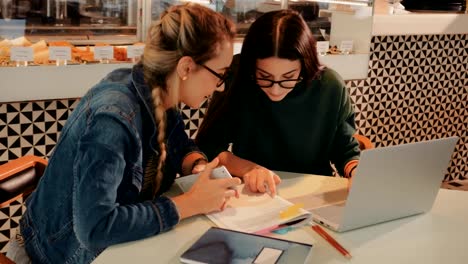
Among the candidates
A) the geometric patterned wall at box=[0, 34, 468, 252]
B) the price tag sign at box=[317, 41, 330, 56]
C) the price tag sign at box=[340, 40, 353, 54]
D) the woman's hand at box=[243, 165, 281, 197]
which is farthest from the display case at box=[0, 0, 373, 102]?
the woman's hand at box=[243, 165, 281, 197]

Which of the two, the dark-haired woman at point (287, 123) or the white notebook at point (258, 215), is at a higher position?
the dark-haired woman at point (287, 123)

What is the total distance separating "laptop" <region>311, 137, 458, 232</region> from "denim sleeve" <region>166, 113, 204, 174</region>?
0.48 metres

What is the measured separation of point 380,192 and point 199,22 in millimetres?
628

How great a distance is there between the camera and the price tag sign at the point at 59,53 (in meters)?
2.30

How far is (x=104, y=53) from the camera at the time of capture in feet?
7.98

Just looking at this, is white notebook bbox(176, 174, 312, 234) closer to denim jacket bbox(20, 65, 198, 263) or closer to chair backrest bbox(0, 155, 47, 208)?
denim jacket bbox(20, 65, 198, 263)

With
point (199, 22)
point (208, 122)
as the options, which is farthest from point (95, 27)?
point (199, 22)

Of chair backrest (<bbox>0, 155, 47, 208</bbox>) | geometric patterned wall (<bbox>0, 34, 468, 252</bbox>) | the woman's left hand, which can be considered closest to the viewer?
chair backrest (<bbox>0, 155, 47, 208</bbox>)

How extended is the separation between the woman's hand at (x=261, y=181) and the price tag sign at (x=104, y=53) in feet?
3.30

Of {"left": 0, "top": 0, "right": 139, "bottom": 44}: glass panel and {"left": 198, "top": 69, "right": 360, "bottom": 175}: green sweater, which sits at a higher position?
{"left": 0, "top": 0, "right": 139, "bottom": 44}: glass panel

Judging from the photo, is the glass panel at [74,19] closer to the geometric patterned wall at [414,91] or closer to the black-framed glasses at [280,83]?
the black-framed glasses at [280,83]

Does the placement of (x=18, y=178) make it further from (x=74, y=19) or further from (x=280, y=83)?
(x=74, y=19)

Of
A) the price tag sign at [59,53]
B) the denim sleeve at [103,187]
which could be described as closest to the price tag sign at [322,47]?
the price tag sign at [59,53]

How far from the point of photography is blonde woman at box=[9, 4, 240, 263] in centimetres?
130
